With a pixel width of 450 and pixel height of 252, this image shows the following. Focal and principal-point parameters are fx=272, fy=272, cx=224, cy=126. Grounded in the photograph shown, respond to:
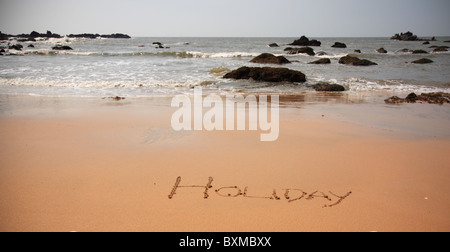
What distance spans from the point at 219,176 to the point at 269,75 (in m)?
9.38

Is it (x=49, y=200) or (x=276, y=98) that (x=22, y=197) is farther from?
(x=276, y=98)

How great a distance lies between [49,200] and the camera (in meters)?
2.66

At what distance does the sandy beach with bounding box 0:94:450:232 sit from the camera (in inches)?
95.4

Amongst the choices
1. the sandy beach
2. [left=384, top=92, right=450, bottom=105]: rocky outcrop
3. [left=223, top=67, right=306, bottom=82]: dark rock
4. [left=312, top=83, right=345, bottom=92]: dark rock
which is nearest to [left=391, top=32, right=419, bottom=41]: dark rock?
[left=223, top=67, right=306, bottom=82]: dark rock

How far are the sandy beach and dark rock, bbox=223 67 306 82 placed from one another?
6.35 m

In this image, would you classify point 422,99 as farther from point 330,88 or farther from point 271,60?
point 271,60

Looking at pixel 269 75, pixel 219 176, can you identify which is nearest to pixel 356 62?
pixel 269 75

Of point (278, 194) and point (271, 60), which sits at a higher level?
point (271, 60)

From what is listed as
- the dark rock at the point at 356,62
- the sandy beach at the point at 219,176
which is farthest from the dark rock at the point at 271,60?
the sandy beach at the point at 219,176

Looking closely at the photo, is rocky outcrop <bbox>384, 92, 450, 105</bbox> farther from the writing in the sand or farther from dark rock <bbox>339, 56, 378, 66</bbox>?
dark rock <bbox>339, 56, 378, 66</bbox>

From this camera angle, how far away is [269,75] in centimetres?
1191

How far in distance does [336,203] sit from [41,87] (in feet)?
34.6
